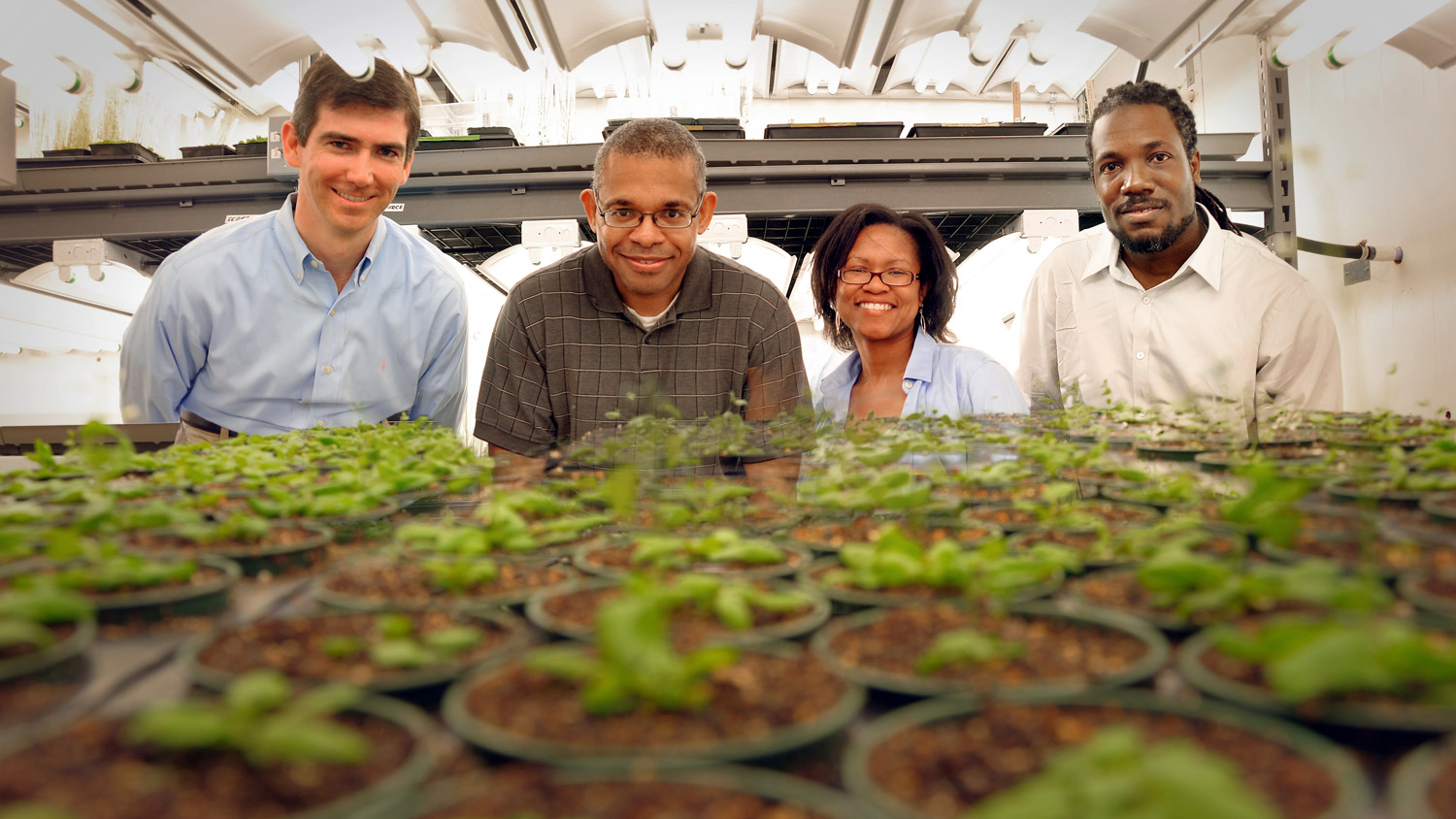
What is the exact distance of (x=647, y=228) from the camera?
2.15 metres

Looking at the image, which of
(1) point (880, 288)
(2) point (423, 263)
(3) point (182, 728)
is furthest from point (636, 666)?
(2) point (423, 263)

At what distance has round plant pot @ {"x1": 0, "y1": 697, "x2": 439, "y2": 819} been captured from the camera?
1.72 ft

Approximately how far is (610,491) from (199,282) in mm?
1942

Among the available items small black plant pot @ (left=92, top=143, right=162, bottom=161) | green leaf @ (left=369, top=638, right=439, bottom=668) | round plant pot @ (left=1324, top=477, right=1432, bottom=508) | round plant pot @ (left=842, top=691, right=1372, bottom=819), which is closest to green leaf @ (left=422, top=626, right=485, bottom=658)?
green leaf @ (left=369, top=638, right=439, bottom=668)

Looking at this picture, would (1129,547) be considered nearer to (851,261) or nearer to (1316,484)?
(1316,484)

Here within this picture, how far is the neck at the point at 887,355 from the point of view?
110 inches

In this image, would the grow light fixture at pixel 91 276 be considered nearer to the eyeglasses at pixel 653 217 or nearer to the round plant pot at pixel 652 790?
the eyeglasses at pixel 653 217

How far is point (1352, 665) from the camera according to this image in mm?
587

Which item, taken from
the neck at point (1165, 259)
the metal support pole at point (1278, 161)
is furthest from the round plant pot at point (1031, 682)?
the metal support pole at point (1278, 161)

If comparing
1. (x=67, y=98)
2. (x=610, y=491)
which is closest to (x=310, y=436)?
(x=610, y=491)

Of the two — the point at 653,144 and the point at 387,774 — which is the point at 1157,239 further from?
the point at 387,774

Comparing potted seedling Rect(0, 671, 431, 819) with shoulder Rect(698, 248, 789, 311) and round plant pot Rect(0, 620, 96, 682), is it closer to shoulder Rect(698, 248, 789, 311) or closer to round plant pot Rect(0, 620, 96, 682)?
round plant pot Rect(0, 620, 96, 682)

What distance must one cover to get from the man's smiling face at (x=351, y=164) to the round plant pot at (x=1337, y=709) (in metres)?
2.33

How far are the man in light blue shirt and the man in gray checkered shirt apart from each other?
1.42ft
